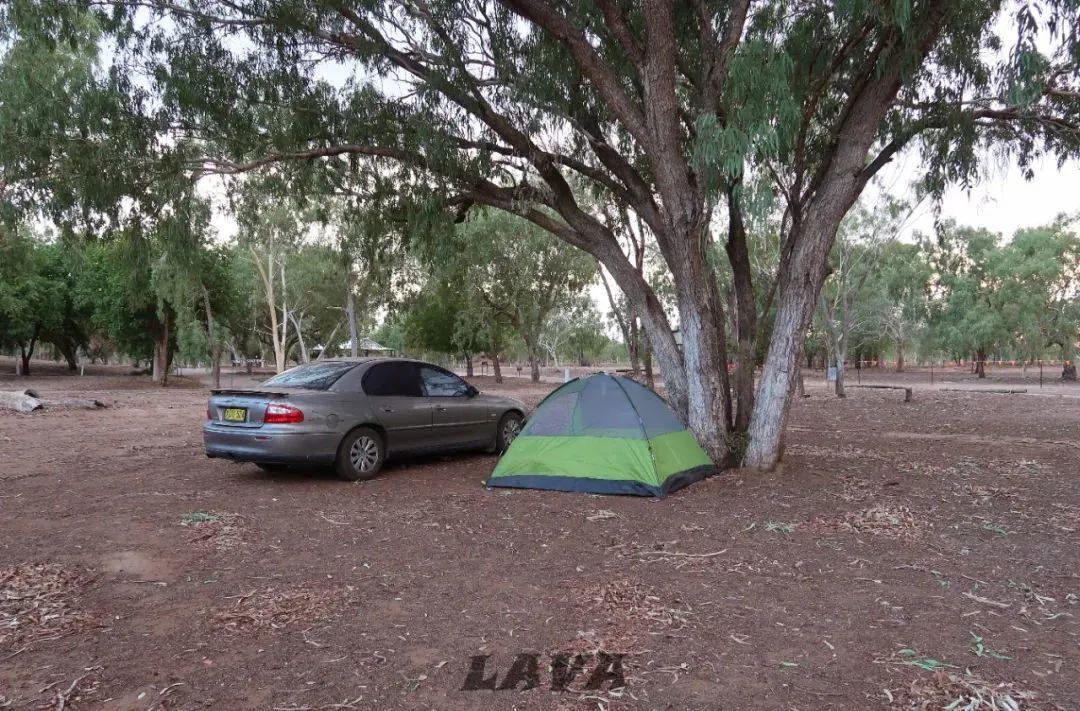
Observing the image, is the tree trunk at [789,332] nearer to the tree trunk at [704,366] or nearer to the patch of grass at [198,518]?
the tree trunk at [704,366]

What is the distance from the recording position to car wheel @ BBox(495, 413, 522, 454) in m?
9.76

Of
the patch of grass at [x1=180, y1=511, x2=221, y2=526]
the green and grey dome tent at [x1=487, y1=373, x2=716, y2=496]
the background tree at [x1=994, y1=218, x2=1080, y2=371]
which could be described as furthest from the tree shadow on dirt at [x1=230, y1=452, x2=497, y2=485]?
the background tree at [x1=994, y1=218, x2=1080, y2=371]

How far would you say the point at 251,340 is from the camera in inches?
2131

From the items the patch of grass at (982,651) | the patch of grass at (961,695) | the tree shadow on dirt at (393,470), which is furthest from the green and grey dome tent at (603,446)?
the patch of grass at (961,695)

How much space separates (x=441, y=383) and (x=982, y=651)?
21.6ft

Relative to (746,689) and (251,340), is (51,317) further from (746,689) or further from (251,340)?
(746,689)

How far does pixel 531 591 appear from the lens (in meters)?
4.46

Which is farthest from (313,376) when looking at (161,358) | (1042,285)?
A: (1042,285)

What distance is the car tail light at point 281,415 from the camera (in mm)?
7281

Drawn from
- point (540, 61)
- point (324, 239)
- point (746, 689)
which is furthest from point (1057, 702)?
point (324, 239)

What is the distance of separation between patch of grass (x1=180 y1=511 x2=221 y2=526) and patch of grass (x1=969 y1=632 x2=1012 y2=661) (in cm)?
559

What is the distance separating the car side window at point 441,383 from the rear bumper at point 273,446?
1.54m

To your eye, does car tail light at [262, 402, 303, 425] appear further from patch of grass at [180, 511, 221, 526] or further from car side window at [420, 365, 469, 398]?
car side window at [420, 365, 469, 398]

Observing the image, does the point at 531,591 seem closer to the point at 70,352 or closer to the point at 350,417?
the point at 350,417
